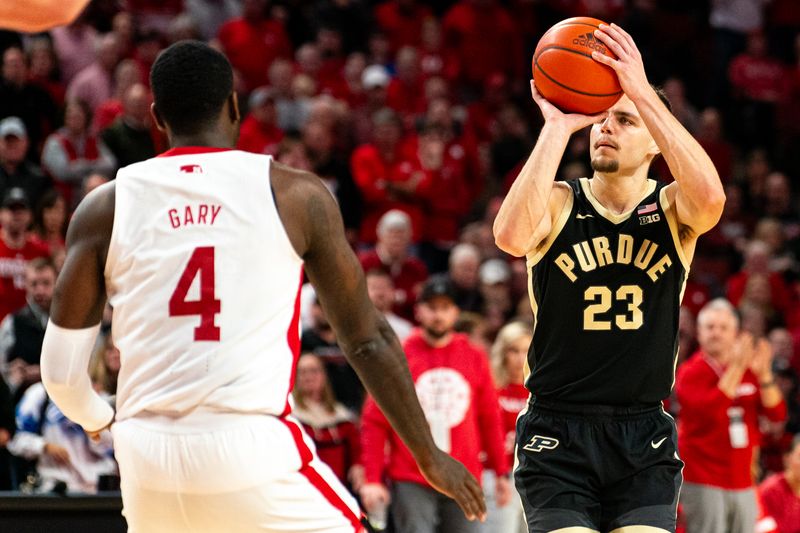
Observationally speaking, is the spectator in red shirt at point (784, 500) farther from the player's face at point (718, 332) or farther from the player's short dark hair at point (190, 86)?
the player's short dark hair at point (190, 86)

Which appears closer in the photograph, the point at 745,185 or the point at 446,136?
the point at 446,136

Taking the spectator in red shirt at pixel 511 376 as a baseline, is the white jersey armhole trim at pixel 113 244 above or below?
above

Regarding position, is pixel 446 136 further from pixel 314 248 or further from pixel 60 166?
pixel 314 248

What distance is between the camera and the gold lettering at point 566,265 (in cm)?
471

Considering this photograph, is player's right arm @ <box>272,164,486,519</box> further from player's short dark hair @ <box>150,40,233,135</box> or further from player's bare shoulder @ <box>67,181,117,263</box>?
player's bare shoulder @ <box>67,181,117,263</box>

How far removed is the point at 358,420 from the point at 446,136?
Answer: 4.26 m

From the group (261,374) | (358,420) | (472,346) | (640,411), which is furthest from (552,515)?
(358,420)

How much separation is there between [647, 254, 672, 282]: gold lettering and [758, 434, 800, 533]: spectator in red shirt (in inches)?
208

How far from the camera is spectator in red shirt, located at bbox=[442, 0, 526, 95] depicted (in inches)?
575

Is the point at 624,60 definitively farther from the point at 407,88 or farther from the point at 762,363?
the point at 407,88

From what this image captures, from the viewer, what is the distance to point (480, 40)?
1464 cm

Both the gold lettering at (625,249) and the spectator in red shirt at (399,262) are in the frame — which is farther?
the spectator in red shirt at (399,262)

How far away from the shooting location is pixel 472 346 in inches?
334

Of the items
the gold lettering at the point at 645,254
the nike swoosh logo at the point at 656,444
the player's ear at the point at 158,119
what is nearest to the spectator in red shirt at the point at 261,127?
the gold lettering at the point at 645,254
